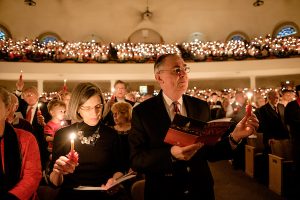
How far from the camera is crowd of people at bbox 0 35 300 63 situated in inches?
566

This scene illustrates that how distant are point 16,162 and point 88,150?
1.76 ft

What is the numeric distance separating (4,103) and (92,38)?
17.9 meters

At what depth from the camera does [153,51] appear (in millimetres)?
15258

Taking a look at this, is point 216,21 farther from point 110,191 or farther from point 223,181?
point 110,191

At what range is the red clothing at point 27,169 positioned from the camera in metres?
2.07

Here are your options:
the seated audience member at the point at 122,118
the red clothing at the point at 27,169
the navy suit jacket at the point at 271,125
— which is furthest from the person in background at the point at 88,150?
the navy suit jacket at the point at 271,125

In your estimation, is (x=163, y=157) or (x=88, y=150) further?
(x=88, y=150)

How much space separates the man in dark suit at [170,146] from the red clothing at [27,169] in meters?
0.77

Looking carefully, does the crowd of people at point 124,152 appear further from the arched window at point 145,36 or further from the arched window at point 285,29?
the arched window at point 285,29

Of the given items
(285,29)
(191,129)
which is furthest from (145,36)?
(191,129)

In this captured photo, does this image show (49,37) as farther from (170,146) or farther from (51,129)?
(170,146)

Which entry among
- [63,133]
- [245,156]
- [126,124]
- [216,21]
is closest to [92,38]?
[216,21]

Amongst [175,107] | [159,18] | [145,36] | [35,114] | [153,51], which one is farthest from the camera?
[159,18]

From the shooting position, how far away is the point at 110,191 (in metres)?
2.15
